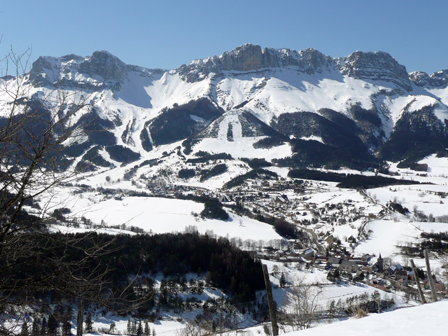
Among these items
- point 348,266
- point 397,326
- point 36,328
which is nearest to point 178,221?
point 348,266

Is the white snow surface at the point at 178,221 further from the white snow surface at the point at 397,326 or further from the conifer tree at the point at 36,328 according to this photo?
the white snow surface at the point at 397,326

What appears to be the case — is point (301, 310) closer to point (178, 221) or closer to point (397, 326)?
point (397, 326)

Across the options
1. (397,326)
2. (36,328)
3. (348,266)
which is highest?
(36,328)

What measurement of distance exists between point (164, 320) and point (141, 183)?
110 meters

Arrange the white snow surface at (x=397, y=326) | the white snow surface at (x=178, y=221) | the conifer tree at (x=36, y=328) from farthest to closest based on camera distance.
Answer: the white snow surface at (x=178, y=221) → the white snow surface at (x=397, y=326) → the conifer tree at (x=36, y=328)


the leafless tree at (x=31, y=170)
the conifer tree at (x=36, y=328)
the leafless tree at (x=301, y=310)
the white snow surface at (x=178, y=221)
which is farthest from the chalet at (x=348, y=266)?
the leafless tree at (x=31, y=170)

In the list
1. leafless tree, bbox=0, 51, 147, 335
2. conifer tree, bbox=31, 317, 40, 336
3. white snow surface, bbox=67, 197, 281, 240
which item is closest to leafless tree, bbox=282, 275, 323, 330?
conifer tree, bbox=31, 317, 40, 336

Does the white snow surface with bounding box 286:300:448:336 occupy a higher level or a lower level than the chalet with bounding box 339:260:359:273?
higher

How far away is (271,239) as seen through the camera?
183 feet

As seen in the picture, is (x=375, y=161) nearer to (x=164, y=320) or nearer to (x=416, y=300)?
(x=416, y=300)

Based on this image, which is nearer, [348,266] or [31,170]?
[31,170]

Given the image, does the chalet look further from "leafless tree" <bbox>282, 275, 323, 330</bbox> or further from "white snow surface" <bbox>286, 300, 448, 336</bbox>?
"white snow surface" <bbox>286, 300, 448, 336</bbox>

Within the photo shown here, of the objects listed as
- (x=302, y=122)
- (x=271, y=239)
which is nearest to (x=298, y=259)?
(x=271, y=239)

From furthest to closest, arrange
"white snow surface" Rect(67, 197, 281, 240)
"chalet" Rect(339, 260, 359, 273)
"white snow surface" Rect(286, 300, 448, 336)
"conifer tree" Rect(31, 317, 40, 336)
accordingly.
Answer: "white snow surface" Rect(67, 197, 281, 240) < "chalet" Rect(339, 260, 359, 273) < "white snow surface" Rect(286, 300, 448, 336) < "conifer tree" Rect(31, 317, 40, 336)
